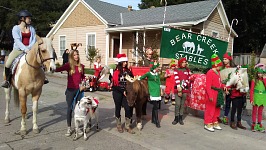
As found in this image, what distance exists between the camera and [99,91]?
1197cm

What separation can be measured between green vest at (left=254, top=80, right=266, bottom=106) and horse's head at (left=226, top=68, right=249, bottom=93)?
335 millimetres

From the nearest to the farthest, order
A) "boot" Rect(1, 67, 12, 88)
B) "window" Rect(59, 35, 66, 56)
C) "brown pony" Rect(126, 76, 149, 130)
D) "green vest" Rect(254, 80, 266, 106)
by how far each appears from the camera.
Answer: "brown pony" Rect(126, 76, 149, 130)
"boot" Rect(1, 67, 12, 88)
"green vest" Rect(254, 80, 266, 106)
"window" Rect(59, 35, 66, 56)

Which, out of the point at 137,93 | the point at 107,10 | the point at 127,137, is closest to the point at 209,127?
the point at 137,93

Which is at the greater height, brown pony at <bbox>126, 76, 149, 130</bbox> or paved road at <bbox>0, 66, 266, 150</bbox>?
brown pony at <bbox>126, 76, 149, 130</bbox>

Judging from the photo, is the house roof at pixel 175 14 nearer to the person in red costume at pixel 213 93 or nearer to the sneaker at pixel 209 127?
the person in red costume at pixel 213 93

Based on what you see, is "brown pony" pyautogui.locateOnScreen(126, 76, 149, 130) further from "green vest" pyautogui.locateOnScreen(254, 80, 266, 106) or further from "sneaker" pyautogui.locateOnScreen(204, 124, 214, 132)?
"green vest" pyautogui.locateOnScreen(254, 80, 266, 106)

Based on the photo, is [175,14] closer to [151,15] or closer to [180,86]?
[151,15]

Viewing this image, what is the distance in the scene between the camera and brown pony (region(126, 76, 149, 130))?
552 centimetres

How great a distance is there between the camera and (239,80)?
6.48 metres

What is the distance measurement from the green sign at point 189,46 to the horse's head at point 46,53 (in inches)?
161

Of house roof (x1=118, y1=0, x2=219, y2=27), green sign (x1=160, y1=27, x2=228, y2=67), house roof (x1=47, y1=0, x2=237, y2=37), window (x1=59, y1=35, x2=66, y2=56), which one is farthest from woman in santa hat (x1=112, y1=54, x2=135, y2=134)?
window (x1=59, y1=35, x2=66, y2=56)

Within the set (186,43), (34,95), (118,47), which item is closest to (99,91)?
(186,43)

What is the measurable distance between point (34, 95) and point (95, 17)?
17718 mm

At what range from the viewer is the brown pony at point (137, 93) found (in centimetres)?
552
